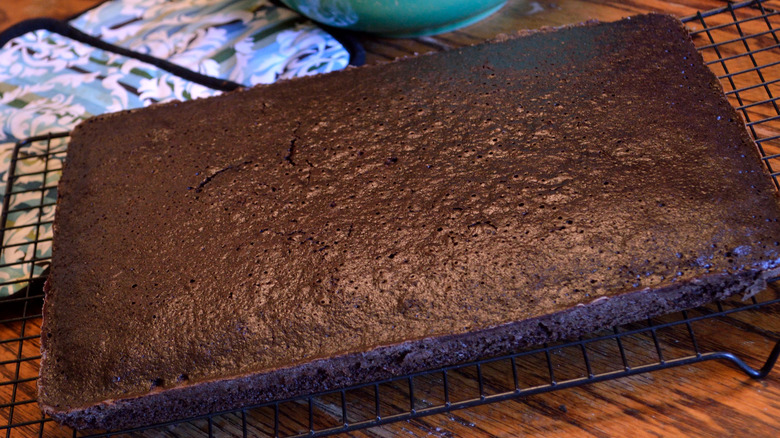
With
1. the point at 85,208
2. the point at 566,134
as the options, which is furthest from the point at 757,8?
the point at 85,208

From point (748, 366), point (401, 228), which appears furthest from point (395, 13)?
point (748, 366)

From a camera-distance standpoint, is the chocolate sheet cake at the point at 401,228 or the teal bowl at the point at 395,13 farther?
the teal bowl at the point at 395,13

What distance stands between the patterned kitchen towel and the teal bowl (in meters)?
0.08

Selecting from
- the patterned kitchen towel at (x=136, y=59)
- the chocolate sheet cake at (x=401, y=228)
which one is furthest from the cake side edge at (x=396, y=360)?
the patterned kitchen towel at (x=136, y=59)

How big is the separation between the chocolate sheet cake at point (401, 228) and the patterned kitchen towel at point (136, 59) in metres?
0.40

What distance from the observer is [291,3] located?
1.57 meters

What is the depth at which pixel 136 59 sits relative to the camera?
1.68 m

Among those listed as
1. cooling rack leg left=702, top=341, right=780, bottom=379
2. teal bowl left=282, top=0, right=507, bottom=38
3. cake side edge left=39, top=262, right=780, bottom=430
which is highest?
teal bowl left=282, top=0, right=507, bottom=38

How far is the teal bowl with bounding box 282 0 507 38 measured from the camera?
1.47 meters

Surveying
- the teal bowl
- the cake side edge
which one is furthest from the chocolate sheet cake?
the teal bowl

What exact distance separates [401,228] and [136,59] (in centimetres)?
103

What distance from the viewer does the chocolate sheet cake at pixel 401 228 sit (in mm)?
937

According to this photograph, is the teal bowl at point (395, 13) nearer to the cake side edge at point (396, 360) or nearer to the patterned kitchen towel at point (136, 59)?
the patterned kitchen towel at point (136, 59)

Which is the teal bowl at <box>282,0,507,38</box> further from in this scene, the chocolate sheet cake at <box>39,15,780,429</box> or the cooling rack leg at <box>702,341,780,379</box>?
the cooling rack leg at <box>702,341,780,379</box>
